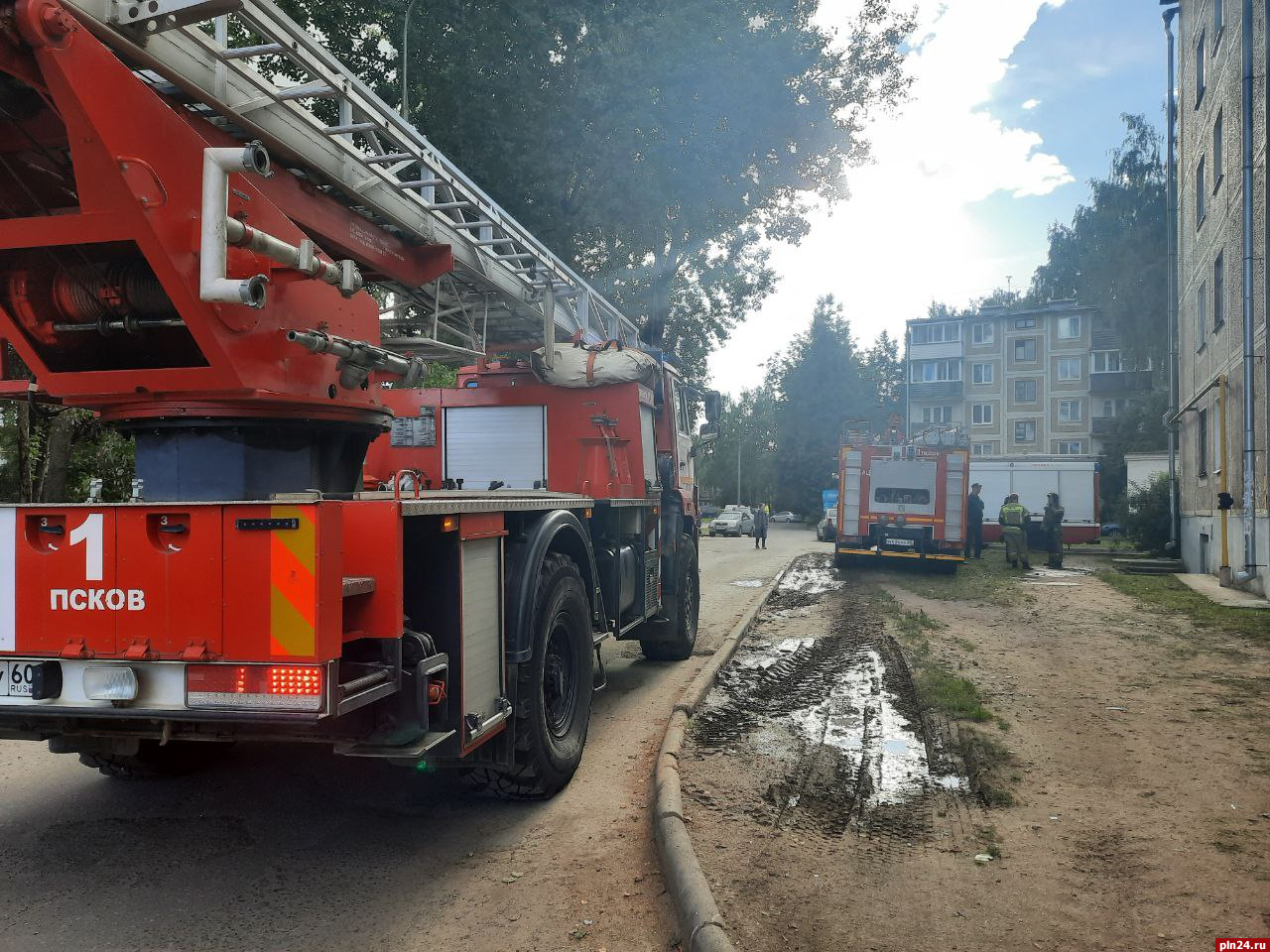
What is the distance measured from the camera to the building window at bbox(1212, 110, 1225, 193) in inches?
626

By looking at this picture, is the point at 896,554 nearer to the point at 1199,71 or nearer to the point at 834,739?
the point at 1199,71

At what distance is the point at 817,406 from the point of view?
61.2 m

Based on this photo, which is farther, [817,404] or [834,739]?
[817,404]

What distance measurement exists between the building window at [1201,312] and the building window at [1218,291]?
0.95 meters

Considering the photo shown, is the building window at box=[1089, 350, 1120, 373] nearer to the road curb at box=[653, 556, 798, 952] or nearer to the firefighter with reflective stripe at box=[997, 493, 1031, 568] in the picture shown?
the firefighter with reflective stripe at box=[997, 493, 1031, 568]

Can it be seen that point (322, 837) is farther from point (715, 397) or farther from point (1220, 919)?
point (715, 397)

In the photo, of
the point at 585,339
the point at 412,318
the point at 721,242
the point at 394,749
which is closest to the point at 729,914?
the point at 394,749

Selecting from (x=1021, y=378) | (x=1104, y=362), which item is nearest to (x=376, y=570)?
(x=1104, y=362)

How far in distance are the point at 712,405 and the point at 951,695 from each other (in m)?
3.85

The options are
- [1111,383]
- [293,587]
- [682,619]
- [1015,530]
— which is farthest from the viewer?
[1111,383]

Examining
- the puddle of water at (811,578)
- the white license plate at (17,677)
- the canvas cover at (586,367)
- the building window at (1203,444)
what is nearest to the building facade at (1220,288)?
the building window at (1203,444)

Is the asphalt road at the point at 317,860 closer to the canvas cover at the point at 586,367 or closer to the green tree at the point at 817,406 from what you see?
the canvas cover at the point at 586,367

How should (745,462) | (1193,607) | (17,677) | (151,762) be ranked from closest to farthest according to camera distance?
(17,677) → (151,762) → (1193,607) → (745,462)

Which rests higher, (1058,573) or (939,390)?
(939,390)
